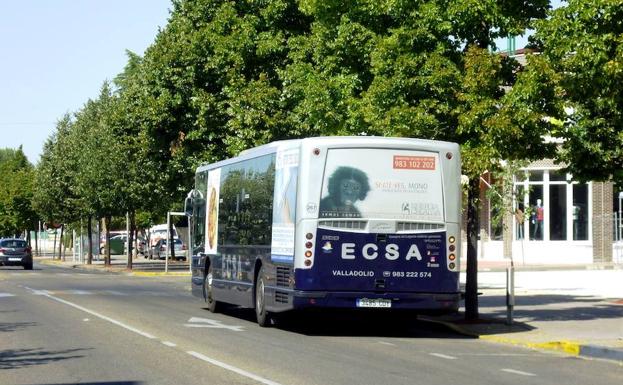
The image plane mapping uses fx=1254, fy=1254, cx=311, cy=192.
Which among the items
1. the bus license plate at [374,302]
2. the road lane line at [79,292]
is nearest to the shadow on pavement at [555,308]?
the bus license plate at [374,302]

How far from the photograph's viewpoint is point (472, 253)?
22.9 meters

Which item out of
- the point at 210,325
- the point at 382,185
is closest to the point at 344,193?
the point at 382,185

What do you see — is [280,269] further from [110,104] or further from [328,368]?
[110,104]

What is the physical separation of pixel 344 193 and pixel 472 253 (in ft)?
12.1

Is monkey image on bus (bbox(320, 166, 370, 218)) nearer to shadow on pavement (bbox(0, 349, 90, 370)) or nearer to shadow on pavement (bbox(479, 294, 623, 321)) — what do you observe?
shadow on pavement (bbox(479, 294, 623, 321))

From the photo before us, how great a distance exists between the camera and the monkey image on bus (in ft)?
66.4

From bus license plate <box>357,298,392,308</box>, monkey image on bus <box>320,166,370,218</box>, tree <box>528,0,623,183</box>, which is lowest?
bus license plate <box>357,298,392,308</box>

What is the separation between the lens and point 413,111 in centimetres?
2228

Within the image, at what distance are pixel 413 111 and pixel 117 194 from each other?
3675 cm

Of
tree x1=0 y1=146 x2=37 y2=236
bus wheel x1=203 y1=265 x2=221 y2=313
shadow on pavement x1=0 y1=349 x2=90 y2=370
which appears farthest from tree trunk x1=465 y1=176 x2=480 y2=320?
tree x1=0 y1=146 x2=37 y2=236

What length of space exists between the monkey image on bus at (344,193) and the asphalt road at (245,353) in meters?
2.04

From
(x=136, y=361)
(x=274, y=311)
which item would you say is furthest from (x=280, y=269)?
(x=136, y=361)

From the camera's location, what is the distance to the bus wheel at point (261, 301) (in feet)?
72.9

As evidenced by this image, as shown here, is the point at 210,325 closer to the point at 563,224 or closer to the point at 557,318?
the point at 557,318
